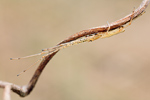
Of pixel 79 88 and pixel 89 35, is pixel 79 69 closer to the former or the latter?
pixel 79 88

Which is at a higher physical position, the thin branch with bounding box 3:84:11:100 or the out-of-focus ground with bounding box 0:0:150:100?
the thin branch with bounding box 3:84:11:100

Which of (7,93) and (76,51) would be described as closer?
(7,93)

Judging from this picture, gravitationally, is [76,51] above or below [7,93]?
below

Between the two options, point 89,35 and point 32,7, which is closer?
point 89,35

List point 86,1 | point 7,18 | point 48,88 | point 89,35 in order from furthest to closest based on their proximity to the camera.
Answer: point 86,1 < point 7,18 < point 48,88 < point 89,35

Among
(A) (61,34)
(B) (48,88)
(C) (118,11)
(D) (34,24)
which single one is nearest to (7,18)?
(D) (34,24)

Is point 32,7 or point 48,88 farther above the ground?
point 32,7

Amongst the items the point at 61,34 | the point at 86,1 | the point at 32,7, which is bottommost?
the point at 61,34

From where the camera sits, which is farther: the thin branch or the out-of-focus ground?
the out-of-focus ground
